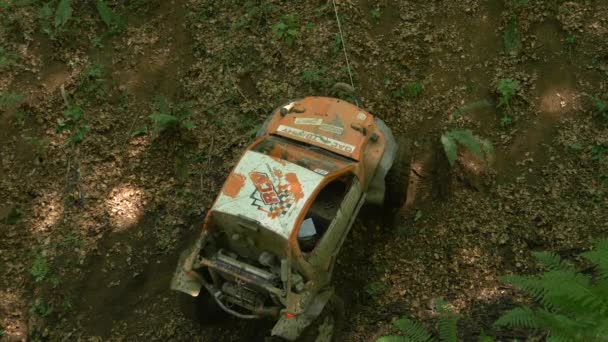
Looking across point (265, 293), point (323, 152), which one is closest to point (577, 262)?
point (323, 152)

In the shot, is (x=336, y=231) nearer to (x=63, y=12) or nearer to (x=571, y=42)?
(x=571, y=42)

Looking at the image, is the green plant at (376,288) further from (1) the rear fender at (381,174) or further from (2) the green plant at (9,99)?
(2) the green plant at (9,99)

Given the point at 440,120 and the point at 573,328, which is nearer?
the point at 573,328

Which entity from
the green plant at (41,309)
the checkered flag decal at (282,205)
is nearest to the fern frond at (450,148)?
the checkered flag decal at (282,205)

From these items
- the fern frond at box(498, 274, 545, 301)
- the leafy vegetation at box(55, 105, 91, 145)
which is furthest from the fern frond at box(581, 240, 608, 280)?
the leafy vegetation at box(55, 105, 91, 145)

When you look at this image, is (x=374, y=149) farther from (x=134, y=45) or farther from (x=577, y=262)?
(x=134, y=45)

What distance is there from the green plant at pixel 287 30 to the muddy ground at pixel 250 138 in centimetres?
4

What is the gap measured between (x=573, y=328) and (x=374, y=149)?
9.60 feet

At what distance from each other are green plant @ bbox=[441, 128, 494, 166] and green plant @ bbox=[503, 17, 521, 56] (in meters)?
1.73

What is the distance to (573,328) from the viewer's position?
11.5 ft

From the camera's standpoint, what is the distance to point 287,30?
8258mm

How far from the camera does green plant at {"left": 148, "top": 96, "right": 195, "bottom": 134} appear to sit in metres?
7.42

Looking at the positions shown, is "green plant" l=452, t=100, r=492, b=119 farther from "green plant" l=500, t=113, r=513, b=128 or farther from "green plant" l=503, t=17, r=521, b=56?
"green plant" l=503, t=17, r=521, b=56

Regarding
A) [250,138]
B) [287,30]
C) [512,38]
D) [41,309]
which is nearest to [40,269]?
[41,309]
